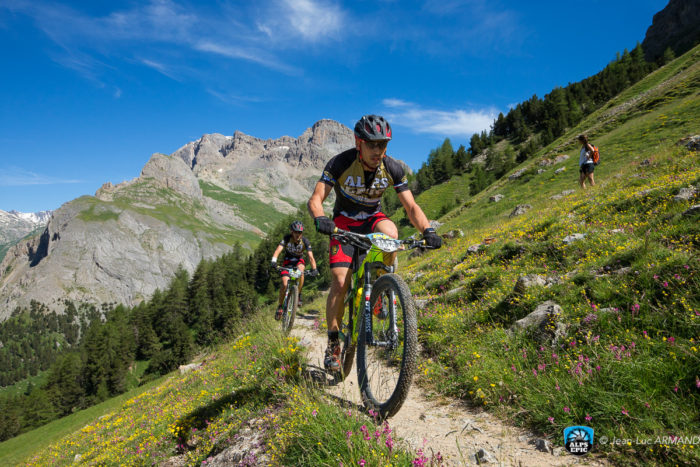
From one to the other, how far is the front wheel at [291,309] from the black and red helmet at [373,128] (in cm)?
726

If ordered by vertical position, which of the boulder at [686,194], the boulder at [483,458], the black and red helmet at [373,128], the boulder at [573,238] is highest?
the black and red helmet at [373,128]

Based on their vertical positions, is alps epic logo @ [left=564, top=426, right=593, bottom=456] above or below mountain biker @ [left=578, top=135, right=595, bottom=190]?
below

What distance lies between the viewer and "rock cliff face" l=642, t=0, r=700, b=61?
3949 inches

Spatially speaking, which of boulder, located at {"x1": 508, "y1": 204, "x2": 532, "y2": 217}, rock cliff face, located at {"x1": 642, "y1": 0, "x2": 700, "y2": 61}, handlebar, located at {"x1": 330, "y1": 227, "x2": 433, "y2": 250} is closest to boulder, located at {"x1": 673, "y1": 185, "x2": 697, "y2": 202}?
handlebar, located at {"x1": 330, "y1": 227, "x2": 433, "y2": 250}

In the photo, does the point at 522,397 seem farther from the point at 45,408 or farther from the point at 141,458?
the point at 45,408

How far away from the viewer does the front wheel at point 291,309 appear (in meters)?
10.8

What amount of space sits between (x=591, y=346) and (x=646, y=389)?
0.87 m

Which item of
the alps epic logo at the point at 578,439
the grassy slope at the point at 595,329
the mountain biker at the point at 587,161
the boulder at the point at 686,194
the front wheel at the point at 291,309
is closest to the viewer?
the alps epic logo at the point at 578,439

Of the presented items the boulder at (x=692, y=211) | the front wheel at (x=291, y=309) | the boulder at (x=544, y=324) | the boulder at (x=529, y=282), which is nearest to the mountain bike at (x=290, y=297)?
the front wheel at (x=291, y=309)

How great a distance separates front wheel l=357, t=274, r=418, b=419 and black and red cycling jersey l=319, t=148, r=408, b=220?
165cm

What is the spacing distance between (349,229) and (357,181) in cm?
85

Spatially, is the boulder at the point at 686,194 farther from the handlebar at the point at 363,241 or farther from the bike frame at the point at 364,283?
the bike frame at the point at 364,283

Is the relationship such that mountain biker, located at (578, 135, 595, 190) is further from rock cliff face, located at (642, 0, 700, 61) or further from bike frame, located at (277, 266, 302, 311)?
rock cliff face, located at (642, 0, 700, 61)

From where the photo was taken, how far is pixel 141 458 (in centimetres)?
603
